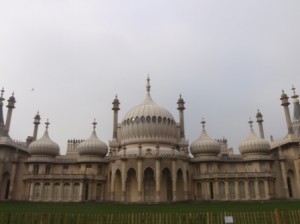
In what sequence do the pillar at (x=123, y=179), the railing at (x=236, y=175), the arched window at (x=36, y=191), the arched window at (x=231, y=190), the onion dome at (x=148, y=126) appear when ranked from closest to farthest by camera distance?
the pillar at (x=123, y=179) < the arched window at (x=36, y=191) < the arched window at (x=231, y=190) < the railing at (x=236, y=175) < the onion dome at (x=148, y=126)

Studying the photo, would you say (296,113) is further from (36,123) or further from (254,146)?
(36,123)

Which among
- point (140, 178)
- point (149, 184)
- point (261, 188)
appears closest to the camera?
point (140, 178)

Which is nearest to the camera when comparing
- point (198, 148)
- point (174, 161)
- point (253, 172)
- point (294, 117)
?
point (174, 161)

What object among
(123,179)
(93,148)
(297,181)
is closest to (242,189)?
(297,181)

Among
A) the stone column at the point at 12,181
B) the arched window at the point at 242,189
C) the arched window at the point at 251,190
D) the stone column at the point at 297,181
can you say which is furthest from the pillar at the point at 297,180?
the stone column at the point at 12,181

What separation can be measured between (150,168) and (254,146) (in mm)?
19655

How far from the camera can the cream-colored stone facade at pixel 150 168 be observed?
46781mm

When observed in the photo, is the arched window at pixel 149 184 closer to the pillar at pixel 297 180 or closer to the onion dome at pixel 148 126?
the onion dome at pixel 148 126

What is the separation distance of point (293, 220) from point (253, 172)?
34932mm

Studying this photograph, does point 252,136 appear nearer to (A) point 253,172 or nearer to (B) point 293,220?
(A) point 253,172

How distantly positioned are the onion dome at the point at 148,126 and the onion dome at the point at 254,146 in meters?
12.2

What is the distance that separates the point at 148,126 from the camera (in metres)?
52.1

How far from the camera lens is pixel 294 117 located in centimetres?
6744

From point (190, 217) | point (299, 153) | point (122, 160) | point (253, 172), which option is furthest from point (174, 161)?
point (190, 217)
